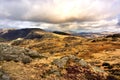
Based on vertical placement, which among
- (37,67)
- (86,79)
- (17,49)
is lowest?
(86,79)

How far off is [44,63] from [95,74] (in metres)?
7.26

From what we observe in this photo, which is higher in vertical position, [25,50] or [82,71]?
[25,50]

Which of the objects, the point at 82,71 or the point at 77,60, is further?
the point at 77,60

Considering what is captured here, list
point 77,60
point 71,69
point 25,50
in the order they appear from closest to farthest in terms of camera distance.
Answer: point 71,69 → point 77,60 → point 25,50

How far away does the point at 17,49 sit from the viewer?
32.2 metres

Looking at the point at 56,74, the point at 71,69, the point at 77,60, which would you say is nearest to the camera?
the point at 56,74

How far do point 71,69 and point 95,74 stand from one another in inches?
135

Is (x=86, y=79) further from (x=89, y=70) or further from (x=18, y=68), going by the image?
(x=18, y=68)

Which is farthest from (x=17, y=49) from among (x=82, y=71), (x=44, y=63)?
(x=82, y=71)

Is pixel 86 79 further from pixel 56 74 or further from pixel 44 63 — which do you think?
pixel 44 63

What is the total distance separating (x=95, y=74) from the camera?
2911cm

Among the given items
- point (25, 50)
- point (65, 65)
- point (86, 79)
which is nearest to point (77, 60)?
point (65, 65)

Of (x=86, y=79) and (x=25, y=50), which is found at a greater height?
(x=25, y=50)

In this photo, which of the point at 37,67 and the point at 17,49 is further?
the point at 17,49
